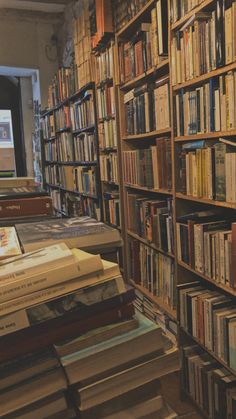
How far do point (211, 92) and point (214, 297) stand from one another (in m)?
0.93

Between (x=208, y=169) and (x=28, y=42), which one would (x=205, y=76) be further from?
(x=28, y=42)

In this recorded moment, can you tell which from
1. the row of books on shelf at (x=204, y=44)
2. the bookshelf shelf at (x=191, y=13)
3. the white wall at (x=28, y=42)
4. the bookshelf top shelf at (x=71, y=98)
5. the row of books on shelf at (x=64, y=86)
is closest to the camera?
the row of books on shelf at (x=204, y=44)

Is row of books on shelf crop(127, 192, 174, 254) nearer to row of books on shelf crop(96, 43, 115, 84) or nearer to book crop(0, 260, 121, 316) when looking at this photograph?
row of books on shelf crop(96, 43, 115, 84)

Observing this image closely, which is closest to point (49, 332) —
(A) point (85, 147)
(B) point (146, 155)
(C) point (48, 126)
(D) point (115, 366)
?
(D) point (115, 366)

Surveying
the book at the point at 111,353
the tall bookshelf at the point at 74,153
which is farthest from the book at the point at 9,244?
the tall bookshelf at the point at 74,153

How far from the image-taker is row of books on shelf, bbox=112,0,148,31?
223 cm

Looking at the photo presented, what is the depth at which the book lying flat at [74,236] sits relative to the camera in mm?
1010

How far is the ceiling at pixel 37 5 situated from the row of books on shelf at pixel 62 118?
131 centimetres

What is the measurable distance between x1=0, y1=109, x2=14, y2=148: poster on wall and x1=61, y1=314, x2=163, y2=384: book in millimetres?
5508

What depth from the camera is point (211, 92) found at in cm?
157

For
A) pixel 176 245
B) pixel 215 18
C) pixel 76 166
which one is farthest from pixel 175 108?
pixel 76 166

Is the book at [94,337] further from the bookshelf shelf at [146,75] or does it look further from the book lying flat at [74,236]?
the bookshelf shelf at [146,75]

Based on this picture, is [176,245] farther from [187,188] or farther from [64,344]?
[64,344]

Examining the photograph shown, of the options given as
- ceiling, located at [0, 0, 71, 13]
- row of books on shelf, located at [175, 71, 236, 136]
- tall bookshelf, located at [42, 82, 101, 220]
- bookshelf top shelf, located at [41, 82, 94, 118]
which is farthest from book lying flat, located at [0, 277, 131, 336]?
ceiling, located at [0, 0, 71, 13]
